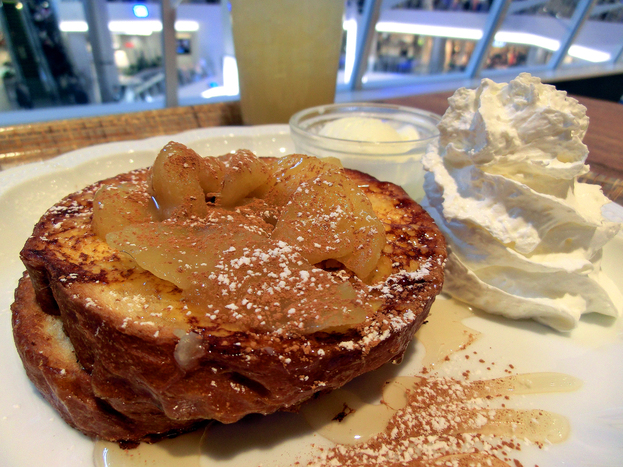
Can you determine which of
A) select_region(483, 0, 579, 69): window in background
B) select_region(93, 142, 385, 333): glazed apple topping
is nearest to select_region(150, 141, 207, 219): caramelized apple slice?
select_region(93, 142, 385, 333): glazed apple topping

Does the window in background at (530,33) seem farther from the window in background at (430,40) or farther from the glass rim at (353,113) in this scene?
the glass rim at (353,113)

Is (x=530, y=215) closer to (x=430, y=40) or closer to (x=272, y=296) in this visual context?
(x=272, y=296)

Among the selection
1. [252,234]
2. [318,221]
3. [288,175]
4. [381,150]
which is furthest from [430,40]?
[252,234]

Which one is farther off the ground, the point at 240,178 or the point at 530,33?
the point at 240,178

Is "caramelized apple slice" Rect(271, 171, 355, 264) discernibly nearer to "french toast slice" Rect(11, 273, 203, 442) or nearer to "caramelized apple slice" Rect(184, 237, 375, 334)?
"caramelized apple slice" Rect(184, 237, 375, 334)

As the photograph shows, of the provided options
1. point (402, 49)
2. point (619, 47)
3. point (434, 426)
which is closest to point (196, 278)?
point (434, 426)

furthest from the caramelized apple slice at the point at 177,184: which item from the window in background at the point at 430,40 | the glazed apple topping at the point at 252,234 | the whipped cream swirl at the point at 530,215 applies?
the window in background at the point at 430,40
